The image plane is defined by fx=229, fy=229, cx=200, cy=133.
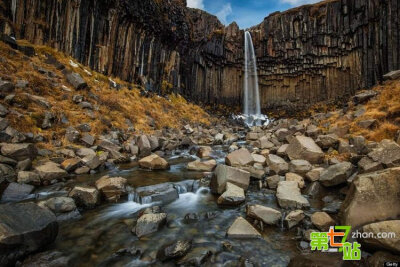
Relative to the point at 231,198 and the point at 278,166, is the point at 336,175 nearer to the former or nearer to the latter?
the point at 278,166

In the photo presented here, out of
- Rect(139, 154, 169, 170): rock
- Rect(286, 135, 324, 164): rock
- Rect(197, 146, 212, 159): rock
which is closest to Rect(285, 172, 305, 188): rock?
Rect(286, 135, 324, 164): rock

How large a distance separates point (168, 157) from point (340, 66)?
33.6 metres

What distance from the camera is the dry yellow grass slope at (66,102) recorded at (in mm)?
9875

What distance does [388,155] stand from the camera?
20.1ft

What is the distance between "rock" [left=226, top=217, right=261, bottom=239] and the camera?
444cm

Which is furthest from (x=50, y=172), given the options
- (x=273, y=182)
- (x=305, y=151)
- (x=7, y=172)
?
(x=305, y=151)

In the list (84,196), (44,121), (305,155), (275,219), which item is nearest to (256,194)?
(275,219)

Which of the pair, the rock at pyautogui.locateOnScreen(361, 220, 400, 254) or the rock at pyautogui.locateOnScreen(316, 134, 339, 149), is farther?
the rock at pyautogui.locateOnScreen(316, 134, 339, 149)

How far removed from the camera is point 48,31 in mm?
17562

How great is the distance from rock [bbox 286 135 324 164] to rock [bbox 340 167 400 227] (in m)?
4.39

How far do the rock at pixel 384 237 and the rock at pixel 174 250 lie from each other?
9.37 feet

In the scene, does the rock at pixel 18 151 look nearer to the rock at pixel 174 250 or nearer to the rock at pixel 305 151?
the rock at pixel 174 250

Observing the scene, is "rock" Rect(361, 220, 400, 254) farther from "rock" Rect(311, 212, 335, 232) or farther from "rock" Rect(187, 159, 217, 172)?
"rock" Rect(187, 159, 217, 172)

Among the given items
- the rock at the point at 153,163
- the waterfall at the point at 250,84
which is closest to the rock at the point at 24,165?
the rock at the point at 153,163
